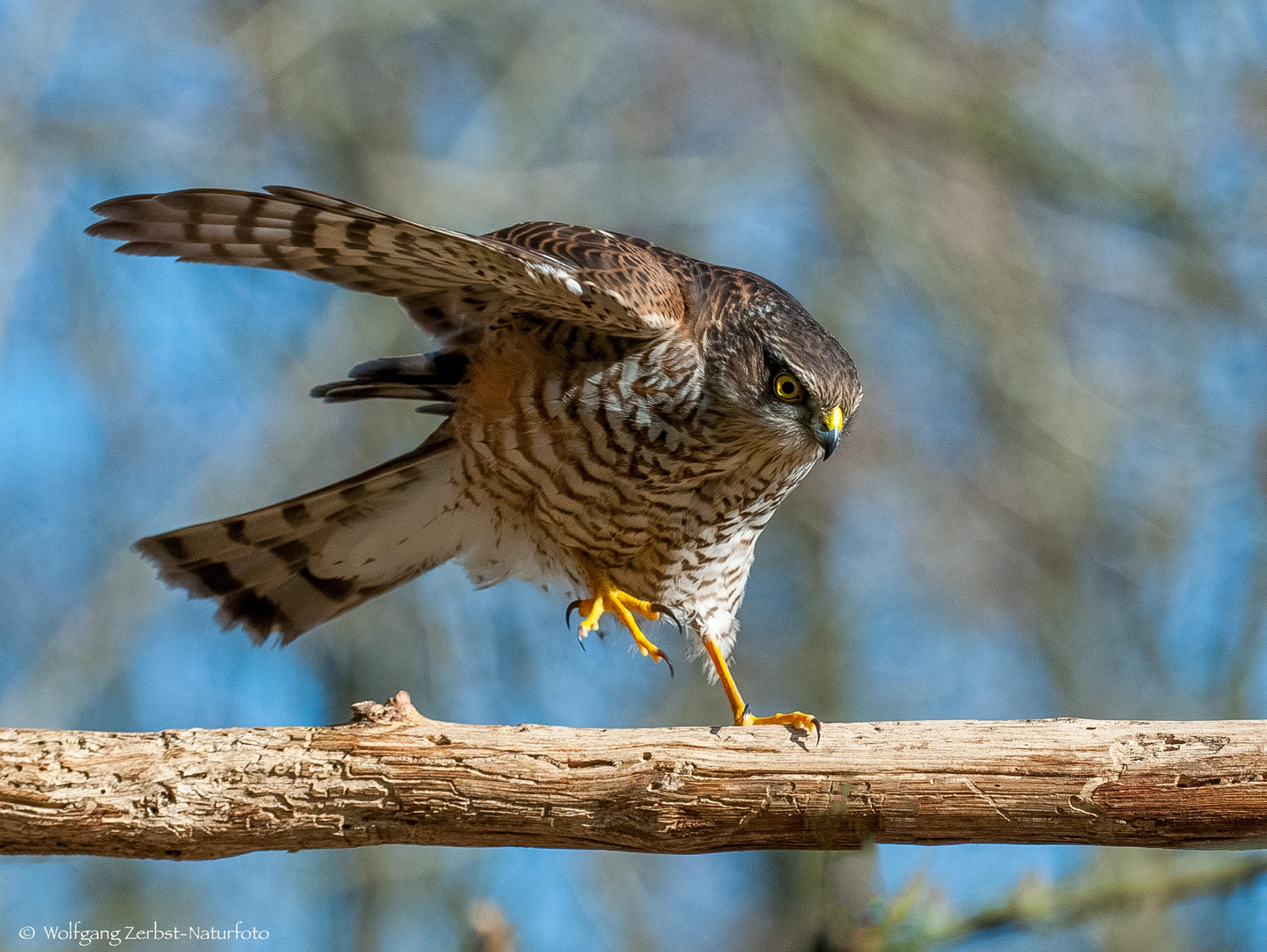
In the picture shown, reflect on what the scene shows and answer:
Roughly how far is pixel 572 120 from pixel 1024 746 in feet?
22.3

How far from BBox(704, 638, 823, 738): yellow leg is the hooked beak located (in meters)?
0.90

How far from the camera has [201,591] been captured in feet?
15.2

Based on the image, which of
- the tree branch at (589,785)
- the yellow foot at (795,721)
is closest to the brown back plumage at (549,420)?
the yellow foot at (795,721)

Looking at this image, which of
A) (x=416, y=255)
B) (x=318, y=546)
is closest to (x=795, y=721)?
(x=416, y=255)

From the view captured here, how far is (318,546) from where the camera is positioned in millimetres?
4809

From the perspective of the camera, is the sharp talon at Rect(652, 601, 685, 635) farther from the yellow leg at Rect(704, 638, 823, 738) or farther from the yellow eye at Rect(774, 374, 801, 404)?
the yellow eye at Rect(774, 374, 801, 404)

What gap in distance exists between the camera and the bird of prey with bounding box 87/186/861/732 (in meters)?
3.83

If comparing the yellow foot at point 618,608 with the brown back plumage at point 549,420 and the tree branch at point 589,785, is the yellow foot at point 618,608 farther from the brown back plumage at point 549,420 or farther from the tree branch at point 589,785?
the tree branch at point 589,785

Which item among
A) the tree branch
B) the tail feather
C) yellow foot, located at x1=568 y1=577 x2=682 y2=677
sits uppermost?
the tail feather

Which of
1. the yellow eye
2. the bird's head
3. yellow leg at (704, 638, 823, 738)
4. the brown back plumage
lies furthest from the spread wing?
yellow leg at (704, 638, 823, 738)

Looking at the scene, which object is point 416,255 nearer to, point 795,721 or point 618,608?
point 618,608

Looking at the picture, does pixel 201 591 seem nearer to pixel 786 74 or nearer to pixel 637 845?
Result: pixel 637 845

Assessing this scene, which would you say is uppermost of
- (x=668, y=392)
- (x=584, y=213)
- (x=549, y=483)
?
(x=584, y=213)

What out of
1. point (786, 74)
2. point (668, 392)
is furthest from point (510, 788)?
point (786, 74)
